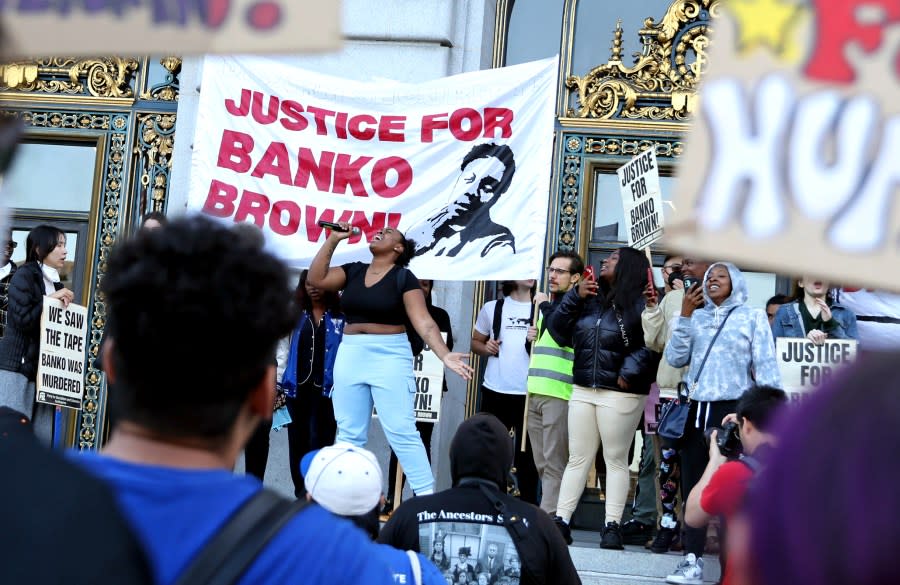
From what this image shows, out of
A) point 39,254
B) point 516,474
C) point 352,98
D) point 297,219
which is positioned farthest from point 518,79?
point 39,254

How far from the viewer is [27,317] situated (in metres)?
9.27

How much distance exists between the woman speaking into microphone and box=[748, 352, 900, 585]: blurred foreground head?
662 cm

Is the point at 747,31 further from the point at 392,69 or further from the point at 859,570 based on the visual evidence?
the point at 392,69

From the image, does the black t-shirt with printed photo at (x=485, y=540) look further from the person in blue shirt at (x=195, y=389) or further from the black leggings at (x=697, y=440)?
the black leggings at (x=697, y=440)

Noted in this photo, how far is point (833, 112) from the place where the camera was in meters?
2.48

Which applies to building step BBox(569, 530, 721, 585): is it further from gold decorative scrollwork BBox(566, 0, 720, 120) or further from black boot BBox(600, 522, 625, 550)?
gold decorative scrollwork BBox(566, 0, 720, 120)

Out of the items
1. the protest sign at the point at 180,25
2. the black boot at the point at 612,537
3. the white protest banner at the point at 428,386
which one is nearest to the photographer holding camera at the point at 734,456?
the protest sign at the point at 180,25

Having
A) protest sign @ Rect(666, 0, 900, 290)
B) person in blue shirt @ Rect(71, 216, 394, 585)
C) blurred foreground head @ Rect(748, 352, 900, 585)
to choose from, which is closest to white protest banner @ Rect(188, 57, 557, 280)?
protest sign @ Rect(666, 0, 900, 290)

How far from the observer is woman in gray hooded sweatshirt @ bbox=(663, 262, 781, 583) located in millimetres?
7590

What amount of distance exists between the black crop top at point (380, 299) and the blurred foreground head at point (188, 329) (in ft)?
19.2

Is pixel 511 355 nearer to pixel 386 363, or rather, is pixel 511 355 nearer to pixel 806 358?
pixel 386 363

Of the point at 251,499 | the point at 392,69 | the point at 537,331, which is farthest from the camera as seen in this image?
the point at 392,69

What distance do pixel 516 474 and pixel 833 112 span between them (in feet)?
24.7

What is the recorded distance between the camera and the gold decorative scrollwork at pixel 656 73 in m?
11.3
